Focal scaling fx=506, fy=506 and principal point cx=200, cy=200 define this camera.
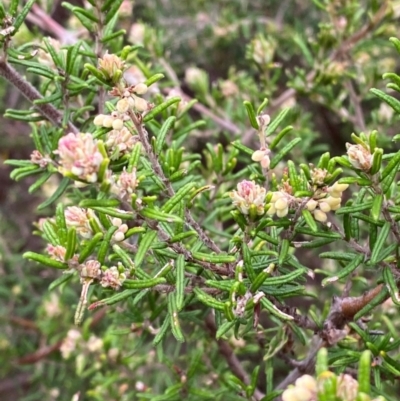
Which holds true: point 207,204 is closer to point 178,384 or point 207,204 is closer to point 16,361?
point 178,384

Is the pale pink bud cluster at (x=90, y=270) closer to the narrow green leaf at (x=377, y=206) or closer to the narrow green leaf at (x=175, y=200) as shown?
the narrow green leaf at (x=175, y=200)

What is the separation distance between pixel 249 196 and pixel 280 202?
0.05 metres

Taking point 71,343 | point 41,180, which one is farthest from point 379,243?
point 71,343

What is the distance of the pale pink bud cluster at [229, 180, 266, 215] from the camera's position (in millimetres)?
810

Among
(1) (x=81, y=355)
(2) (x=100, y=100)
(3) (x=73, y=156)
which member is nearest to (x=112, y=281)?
(3) (x=73, y=156)

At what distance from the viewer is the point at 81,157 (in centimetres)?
65

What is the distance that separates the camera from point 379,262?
0.89 meters

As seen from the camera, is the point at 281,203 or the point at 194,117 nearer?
the point at 281,203

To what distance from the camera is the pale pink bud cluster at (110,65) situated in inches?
31.2

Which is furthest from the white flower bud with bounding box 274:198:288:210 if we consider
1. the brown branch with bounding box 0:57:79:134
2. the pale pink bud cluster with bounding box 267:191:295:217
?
the brown branch with bounding box 0:57:79:134

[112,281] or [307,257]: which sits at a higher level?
[112,281]

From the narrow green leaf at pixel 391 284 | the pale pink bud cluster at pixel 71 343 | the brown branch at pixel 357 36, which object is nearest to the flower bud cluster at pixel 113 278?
the narrow green leaf at pixel 391 284

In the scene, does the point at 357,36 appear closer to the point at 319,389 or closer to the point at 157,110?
the point at 157,110

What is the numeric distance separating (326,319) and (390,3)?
1.16 m
